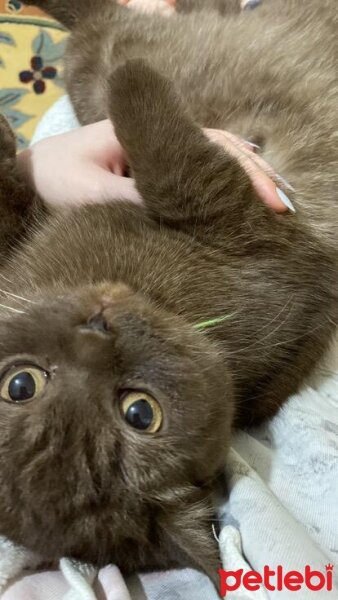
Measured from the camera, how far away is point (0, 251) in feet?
3.53

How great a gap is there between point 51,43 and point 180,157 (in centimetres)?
147

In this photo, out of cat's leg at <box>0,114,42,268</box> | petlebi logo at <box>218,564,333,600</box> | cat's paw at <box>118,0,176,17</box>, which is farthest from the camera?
cat's paw at <box>118,0,176,17</box>

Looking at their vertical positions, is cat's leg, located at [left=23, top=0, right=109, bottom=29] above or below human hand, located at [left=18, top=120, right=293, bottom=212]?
above

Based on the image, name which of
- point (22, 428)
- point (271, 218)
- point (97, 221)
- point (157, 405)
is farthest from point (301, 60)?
point (22, 428)

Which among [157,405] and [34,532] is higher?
[157,405]

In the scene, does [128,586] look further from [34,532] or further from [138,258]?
[138,258]

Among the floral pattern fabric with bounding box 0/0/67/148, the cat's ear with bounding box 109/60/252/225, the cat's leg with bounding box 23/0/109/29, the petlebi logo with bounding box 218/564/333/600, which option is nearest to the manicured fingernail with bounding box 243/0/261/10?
the cat's leg with bounding box 23/0/109/29

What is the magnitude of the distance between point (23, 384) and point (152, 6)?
1.13 metres

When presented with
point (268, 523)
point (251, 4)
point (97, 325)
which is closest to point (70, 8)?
point (251, 4)

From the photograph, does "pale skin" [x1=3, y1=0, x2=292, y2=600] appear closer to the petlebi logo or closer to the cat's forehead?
the cat's forehead

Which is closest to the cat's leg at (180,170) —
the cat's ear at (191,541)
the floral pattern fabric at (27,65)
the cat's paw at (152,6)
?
the cat's ear at (191,541)

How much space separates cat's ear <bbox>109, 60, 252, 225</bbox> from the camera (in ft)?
3.17

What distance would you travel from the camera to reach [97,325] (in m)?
0.81

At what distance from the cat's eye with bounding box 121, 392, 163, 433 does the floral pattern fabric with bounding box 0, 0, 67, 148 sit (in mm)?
1554
